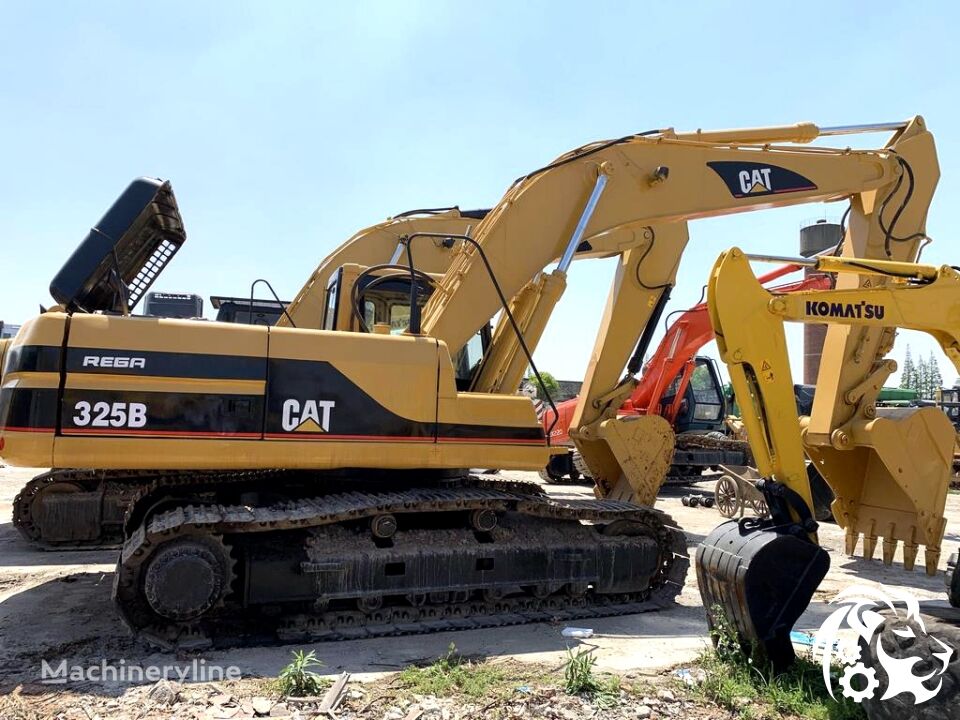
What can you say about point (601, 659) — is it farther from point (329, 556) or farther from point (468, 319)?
point (468, 319)

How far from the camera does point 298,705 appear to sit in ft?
12.6

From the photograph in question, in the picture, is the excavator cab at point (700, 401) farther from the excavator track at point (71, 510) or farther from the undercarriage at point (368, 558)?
the excavator track at point (71, 510)

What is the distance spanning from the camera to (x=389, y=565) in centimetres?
522

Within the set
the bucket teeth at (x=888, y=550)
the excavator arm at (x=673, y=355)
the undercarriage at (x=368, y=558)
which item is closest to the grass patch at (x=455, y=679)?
the undercarriage at (x=368, y=558)

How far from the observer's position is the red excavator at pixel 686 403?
1263cm

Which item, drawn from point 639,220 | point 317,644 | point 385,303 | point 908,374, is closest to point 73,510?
point 385,303

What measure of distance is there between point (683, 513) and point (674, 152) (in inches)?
261

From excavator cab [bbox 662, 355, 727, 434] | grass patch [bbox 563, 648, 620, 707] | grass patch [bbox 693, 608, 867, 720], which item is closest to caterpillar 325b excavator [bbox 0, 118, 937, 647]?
grass patch [bbox 563, 648, 620, 707]

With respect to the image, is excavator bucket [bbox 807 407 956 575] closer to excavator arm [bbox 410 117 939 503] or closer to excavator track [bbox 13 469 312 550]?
excavator arm [bbox 410 117 939 503]

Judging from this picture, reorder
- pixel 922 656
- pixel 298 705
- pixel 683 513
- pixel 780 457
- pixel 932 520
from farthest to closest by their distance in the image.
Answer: pixel 683 513 < pixel 932 520 < pixel 780 457 < pixel 298 705 < pixel 922 656

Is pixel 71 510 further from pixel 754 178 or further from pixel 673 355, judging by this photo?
pixel 673 355

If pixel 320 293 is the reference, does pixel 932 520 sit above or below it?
below

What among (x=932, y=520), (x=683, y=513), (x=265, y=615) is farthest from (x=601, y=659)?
(x=683, y=513)

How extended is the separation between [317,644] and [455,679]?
47.5 inches
